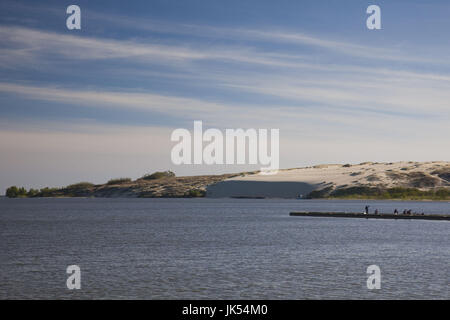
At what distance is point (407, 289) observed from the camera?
35.6 m

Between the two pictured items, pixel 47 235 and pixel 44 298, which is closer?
pixel 44 298

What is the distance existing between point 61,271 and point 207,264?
1182cm

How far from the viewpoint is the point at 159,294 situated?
34.5m

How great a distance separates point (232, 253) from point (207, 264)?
8673 millimetres

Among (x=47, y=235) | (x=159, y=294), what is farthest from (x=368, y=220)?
(x=159, y=294)

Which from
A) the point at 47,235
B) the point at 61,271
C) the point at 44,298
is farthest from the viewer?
the point at 47,235

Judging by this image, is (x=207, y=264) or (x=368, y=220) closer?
(x=207, y=264)

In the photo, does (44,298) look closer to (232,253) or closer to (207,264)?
(207,264)

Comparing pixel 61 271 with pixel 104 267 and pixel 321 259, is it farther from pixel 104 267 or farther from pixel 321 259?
pixel 321 259
